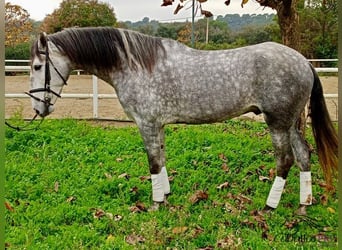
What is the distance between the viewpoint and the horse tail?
3236 millimetres

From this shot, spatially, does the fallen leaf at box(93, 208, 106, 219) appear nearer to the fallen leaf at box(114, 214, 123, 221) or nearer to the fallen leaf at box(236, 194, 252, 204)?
the fallen leaf at box(114, 214, 123, 221)

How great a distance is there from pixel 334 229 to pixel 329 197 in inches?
23.7

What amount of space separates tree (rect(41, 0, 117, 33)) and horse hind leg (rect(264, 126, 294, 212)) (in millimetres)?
9356

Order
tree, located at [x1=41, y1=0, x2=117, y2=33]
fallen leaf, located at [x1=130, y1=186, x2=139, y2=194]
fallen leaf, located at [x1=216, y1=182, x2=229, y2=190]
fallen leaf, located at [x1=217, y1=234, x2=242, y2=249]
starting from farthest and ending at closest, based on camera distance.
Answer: tree, located at [x1=41, y1=0, x2=117, y2=33], fallen leaf, located at [x1=216, y1=182, x2=229, y2=190], fallen leaf, located at [x1=130, y1=186, x2=139, y2=194], fallen leaf, located at [x1=217, y1=234, x2=242, y2=249]

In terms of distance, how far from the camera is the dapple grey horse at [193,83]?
3.10 meters

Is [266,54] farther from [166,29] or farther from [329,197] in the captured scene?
[166,29]

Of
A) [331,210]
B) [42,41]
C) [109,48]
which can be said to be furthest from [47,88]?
[331,210]

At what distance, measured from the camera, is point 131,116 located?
3.39 metres

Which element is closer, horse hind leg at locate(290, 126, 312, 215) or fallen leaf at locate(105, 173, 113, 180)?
horse hind leg at locate(290, 126, 312, 215)

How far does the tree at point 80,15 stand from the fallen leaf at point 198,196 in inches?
352

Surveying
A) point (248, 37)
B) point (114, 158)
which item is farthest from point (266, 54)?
point (248, 37)

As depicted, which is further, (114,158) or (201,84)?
(114,158)

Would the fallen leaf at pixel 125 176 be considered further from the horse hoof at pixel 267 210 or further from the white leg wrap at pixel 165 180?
the horse hoof at pixel 267 210

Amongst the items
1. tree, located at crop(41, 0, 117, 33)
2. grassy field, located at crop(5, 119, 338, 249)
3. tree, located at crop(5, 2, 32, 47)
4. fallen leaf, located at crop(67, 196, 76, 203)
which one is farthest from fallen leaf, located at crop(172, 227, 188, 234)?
tree, located at crop(41, 0, 117, 33)
